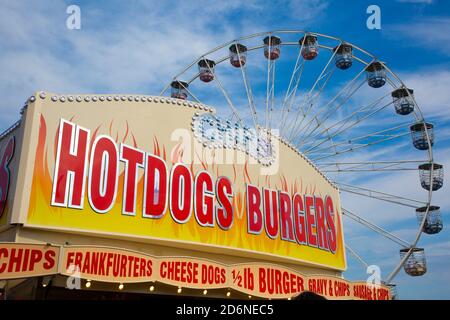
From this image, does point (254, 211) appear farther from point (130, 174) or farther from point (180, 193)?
point (130, 174)

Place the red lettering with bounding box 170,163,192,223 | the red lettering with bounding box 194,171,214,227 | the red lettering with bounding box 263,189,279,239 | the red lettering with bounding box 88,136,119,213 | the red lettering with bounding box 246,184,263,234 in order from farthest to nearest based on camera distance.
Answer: the red lettering with bounding box 263,189,279,239
the red lettering with bounding box 246,184,263,234
the red lettering with bounding box 194,171,214,227
the red lettering with bounding box 170,163,192,223
the red lettering with bounding box 88,136,119,213

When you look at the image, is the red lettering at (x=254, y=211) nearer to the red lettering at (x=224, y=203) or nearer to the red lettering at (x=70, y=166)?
the red lettering at (x=224, y=203)

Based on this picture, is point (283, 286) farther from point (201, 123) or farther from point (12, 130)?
point (12, 130)

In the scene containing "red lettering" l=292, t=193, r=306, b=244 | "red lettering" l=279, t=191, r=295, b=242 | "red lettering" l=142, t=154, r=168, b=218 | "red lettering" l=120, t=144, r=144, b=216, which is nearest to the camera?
"red lettering" l=120, t=144, r=144, b=216

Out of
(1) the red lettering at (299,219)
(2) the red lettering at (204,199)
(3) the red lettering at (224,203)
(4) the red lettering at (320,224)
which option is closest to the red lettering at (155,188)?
(2) the red lettering at (204,199)

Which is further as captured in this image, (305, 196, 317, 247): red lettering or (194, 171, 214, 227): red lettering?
(305, 196, 317, 247): red lettering

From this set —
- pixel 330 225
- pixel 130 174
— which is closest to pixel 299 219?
pixel 330 225

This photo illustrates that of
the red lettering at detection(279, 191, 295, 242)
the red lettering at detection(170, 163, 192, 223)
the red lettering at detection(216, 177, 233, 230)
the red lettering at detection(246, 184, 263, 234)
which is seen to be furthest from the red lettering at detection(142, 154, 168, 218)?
the red lettering at detection(279, 191, 295, 242)

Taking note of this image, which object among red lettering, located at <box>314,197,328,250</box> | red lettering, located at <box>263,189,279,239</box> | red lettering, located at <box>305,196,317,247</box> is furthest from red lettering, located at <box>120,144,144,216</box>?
red lettering, located at <box>314,197,328,250</box>

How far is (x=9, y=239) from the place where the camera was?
38.4 ft

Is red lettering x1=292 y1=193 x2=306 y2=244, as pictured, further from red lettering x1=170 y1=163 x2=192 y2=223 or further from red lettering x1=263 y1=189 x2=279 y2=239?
red lettering x1=170 y1=163 x2=192 y2=223

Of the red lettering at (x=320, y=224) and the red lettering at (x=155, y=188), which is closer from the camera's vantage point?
the red lettering at (x=155, y=188)
